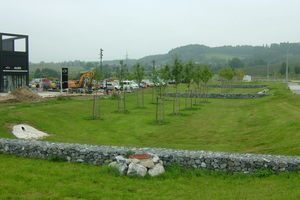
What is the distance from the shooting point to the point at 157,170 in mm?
11281

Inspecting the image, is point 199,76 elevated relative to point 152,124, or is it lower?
elevated

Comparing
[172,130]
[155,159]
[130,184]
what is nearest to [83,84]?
[172,130]

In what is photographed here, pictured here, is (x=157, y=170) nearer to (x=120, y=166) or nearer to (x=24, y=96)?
(x=120, y=166)

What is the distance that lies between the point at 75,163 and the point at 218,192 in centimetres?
563

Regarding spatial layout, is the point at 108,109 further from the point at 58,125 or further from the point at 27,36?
the point at 27,36

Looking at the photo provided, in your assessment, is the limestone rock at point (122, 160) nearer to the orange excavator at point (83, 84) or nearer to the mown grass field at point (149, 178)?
the mown grass field at point (149, 178)

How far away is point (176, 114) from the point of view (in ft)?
112

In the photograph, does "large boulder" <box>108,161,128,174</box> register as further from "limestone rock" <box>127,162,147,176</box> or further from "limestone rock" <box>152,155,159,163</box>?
"limestone rock" <box>152,155,159,163</box>

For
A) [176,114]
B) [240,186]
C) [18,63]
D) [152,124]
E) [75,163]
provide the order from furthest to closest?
[18,63]
[176,114]
[152,124]
[75,163]
[240,186]

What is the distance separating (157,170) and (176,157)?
37.6 inches

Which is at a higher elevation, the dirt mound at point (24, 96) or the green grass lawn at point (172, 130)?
the dirt mound at point (24, 96)

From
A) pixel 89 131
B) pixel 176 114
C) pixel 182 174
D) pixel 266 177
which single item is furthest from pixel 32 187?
pixel 176 114

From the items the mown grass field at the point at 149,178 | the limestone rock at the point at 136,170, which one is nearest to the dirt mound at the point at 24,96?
the mown grass field at the point at 149,178

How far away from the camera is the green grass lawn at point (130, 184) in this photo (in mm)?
9281
